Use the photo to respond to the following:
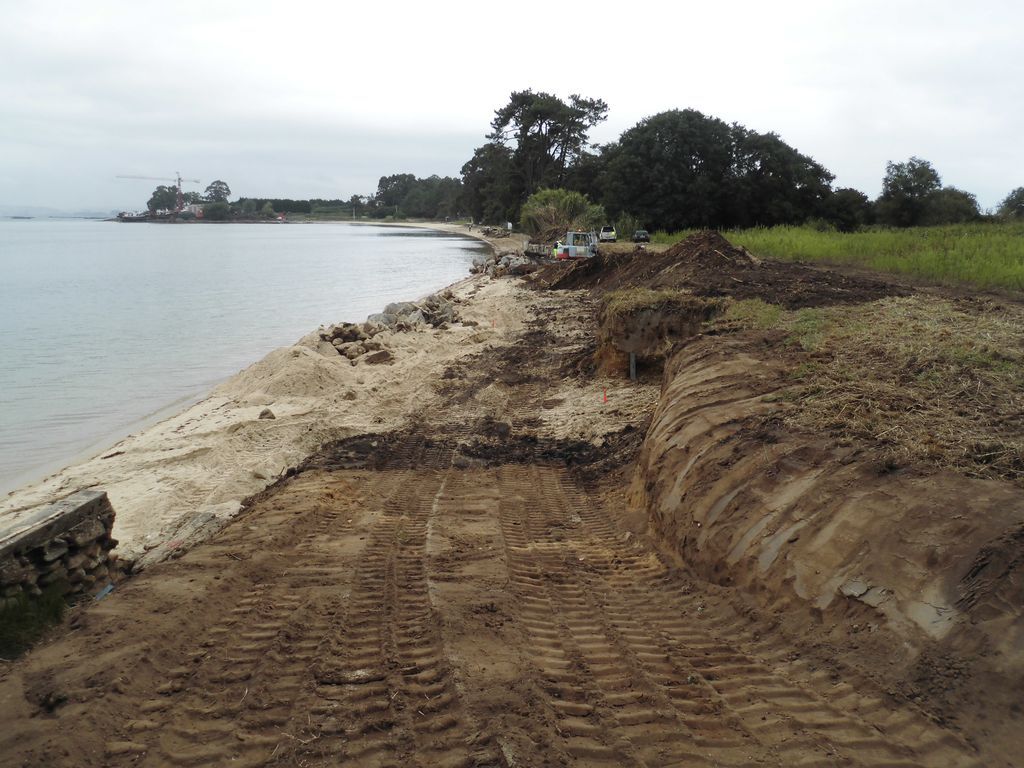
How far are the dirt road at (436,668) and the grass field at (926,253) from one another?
12.6m

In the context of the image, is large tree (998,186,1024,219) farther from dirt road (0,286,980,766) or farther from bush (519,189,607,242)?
dirt road (0,286,980,766)

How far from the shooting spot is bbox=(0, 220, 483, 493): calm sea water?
14523mm

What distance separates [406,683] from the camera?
4.07 meters

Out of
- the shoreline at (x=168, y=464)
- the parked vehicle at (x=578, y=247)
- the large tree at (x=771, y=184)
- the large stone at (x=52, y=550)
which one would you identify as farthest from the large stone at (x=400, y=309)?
the large tree at (x=771, y=184)

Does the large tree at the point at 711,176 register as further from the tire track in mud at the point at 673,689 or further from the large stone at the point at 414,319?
the tire track in mud at the point at 673,689

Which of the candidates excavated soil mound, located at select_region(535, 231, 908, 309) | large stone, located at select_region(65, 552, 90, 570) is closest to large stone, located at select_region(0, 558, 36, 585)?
large stone, located at select_region(65, 552, 90, 570)

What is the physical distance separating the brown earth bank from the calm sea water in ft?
26.9

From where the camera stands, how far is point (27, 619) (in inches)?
199

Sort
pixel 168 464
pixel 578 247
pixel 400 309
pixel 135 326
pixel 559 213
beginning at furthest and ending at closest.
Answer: pixel 559 213 < pixel 578 247 < pixel 135 326 < pixel 400 309 < pixel 168 464

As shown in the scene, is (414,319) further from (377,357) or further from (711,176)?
(711,176)

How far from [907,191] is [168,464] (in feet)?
163

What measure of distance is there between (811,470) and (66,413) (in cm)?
1581

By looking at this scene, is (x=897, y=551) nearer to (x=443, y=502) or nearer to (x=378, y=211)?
(x=443, y=502)

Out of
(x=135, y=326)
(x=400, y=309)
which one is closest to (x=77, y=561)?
(x=400, y=309)
